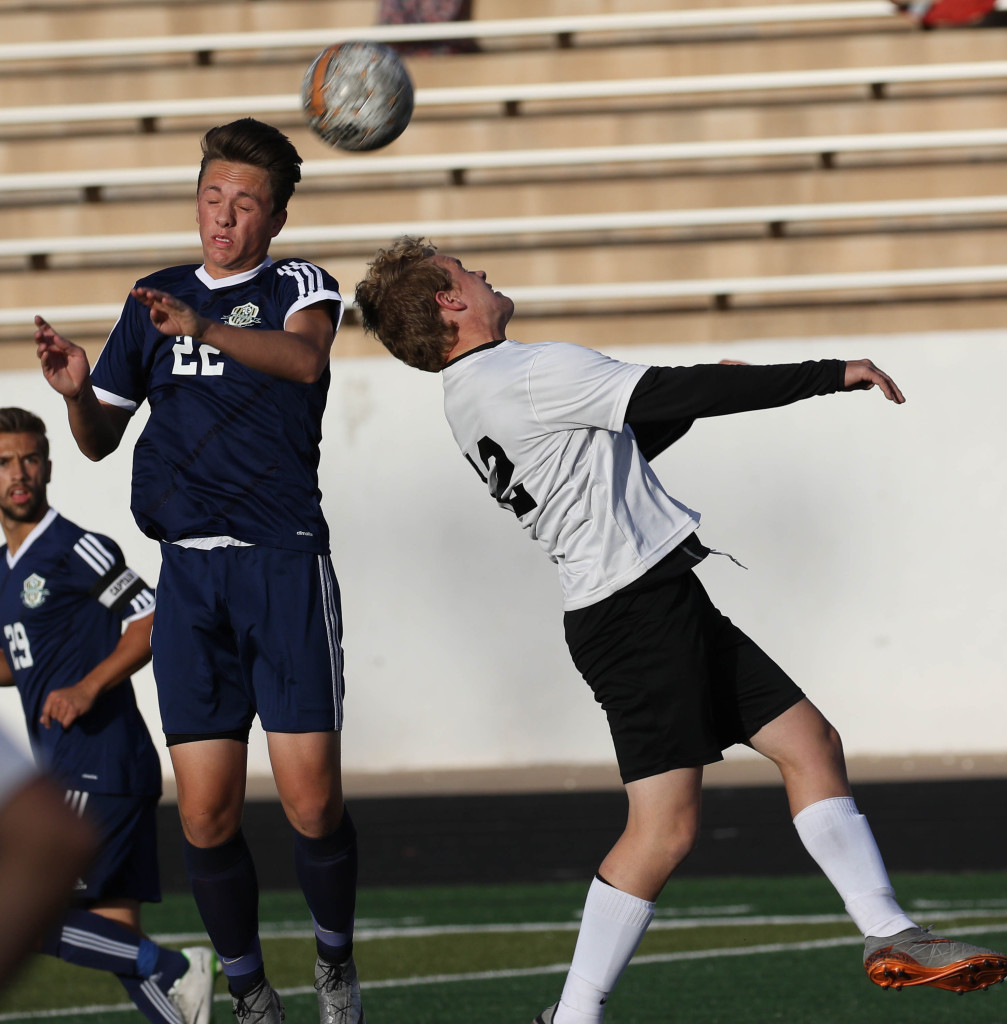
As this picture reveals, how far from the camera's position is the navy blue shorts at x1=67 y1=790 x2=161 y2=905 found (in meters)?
3.79

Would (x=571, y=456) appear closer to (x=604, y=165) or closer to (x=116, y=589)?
(x=116, y=589)

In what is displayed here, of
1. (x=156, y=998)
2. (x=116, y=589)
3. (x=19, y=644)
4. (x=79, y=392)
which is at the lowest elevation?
(x=156, y=998)

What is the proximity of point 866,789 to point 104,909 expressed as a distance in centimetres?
380

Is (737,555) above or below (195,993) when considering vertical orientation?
below

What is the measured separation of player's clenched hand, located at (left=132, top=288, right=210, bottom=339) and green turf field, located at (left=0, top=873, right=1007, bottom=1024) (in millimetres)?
2114

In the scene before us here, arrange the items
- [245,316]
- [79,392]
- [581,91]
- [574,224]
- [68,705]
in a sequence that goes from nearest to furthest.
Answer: [79,392] < [245,316] < [68,705] < [574,224] < [581,91]

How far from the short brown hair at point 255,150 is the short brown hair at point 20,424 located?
41.4 inches

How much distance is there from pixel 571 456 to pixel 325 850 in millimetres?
1044

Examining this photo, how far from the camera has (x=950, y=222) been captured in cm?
793

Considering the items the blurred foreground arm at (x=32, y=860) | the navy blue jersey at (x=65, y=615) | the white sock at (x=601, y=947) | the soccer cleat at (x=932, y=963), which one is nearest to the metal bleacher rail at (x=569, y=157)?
the navy blue jersey at (x=65, y=615)

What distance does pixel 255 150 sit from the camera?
3336 millimetres

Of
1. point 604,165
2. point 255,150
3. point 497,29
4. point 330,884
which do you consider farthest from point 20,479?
point 497,29

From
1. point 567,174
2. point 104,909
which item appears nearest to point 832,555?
point 567,174

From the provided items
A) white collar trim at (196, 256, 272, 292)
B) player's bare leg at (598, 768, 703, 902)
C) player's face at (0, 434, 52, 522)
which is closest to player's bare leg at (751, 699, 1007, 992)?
player's bare leg at (598, 768, 703, 902)
